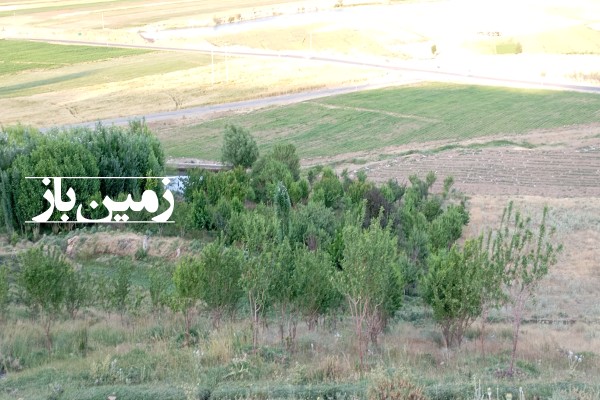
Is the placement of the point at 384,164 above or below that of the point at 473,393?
below

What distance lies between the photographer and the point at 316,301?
1503 cm

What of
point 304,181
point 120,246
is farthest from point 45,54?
point 120,246

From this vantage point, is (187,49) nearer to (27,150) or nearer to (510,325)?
(27,150)

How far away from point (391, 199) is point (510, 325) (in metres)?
13.2

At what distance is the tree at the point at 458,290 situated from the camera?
45.0ft

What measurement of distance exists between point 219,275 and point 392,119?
144ft

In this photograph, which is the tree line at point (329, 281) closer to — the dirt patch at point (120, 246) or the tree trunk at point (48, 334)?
the tree trunk at point (48, 334)

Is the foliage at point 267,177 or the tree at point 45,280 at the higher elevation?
the tree at point 45,280

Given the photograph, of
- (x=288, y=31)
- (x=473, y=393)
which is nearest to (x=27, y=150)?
(x=473, y=393)

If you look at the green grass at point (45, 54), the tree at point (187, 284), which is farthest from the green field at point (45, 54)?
the tree at point (187, 284)

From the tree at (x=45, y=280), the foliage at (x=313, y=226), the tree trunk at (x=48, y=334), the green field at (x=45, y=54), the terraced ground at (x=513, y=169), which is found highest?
the green field at (x=45, y=54)

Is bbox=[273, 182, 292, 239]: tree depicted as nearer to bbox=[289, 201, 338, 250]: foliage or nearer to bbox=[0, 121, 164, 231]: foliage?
bbox=[289, 201, 338, 250]: foliage

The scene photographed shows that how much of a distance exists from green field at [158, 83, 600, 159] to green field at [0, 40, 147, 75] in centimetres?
2790

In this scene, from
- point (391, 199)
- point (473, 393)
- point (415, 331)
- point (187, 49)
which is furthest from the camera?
point (187, 49)
